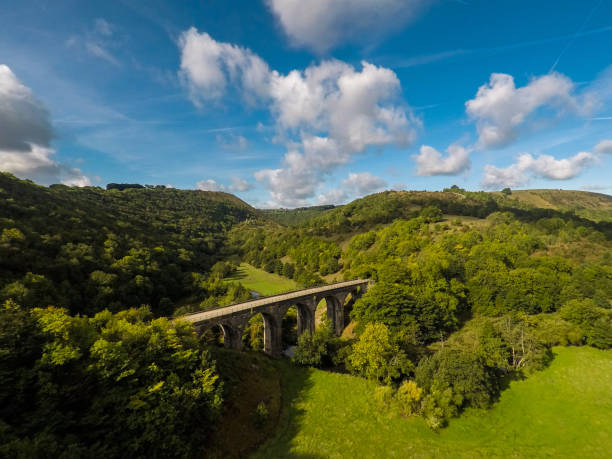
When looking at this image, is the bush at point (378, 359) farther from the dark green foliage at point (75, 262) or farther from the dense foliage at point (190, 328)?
the dark green foliage at point (75, 262)

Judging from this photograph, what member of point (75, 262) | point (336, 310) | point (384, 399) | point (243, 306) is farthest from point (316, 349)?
point (75, 262)

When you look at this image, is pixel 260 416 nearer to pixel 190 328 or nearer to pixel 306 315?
pixel 190 328

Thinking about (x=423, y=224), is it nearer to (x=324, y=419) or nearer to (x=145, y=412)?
(x=324, y=419)

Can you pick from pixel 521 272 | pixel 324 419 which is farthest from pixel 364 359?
pixel 521 272

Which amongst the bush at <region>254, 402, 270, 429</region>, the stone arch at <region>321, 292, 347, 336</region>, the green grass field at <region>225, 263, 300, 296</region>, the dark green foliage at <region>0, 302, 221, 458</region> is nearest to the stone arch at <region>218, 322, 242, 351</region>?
the bush at <region>254, 402, 270, 429</region>

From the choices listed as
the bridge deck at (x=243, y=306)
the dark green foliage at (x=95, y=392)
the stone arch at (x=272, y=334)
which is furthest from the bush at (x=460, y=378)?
the dark green foliage at (x=95, y=392)

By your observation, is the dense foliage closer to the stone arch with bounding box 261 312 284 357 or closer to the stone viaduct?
the stone arch with bounding box 261 312 284 357
